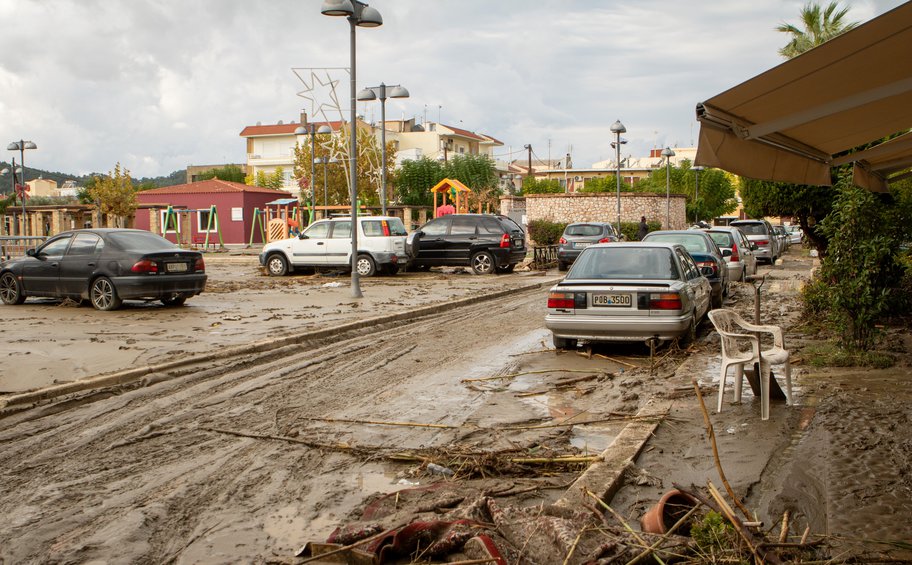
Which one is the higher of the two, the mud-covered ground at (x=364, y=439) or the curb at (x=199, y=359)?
the curb at (x=199, y=359)

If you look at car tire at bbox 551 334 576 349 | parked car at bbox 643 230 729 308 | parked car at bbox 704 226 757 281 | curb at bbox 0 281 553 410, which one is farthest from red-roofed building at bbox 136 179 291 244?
car tire at bbox 551 334 576 349

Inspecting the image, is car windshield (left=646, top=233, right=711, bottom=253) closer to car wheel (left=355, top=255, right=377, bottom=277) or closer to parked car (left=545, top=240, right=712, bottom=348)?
parked car (left=545, top=240, right=712, bottom=348)

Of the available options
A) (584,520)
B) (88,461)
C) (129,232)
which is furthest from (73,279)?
(584,520)

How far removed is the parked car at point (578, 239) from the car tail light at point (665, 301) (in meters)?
17.9

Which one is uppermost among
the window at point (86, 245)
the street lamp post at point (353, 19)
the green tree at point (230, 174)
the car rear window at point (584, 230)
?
Answer: the green tree at point (230, 174)

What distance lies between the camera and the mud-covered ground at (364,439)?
5.03m

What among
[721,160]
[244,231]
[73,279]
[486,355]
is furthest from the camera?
[244,231]

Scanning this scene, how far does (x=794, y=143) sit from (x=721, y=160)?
1.48 meters

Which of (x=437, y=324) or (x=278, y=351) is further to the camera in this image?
(x=437, y=324)

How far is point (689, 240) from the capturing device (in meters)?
18.7

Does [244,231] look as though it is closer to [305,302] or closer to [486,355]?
[305,302]

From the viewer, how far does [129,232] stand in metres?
16.6

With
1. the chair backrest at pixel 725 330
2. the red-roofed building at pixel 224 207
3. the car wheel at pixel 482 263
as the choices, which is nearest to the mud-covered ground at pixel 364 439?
the chair backrest at pixel 725 330

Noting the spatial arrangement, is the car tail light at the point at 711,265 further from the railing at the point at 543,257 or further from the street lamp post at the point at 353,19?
the railing at the point at 543,257
